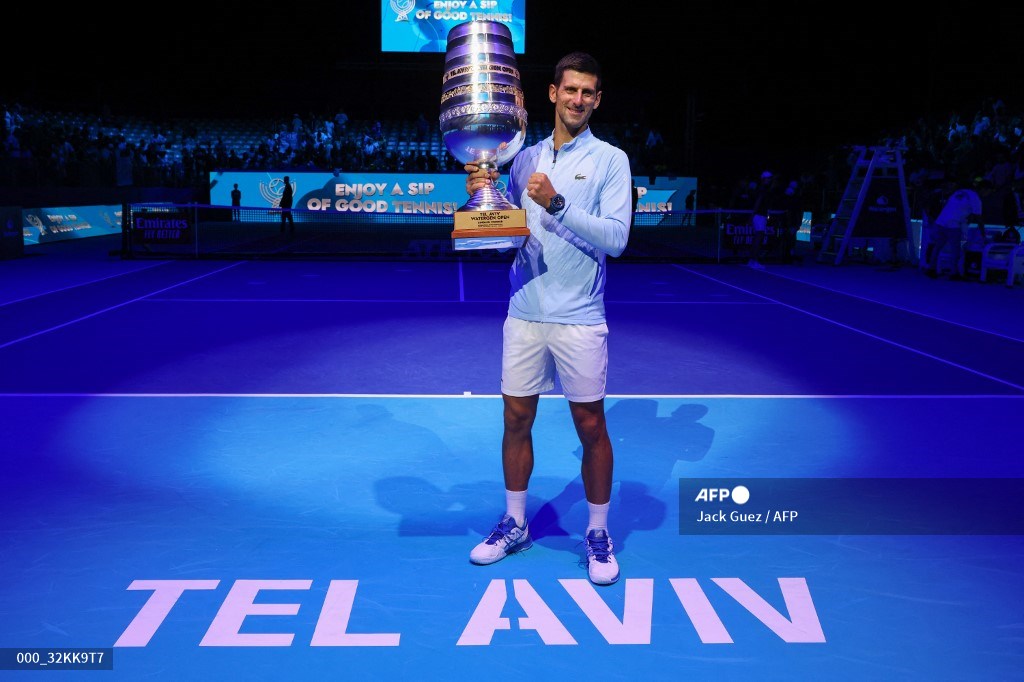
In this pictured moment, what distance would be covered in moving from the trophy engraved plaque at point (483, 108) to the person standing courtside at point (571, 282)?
0.11 m

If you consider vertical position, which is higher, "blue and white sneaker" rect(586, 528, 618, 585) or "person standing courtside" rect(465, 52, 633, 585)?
"person standing courtside" rect(465, 52, 633, 585)

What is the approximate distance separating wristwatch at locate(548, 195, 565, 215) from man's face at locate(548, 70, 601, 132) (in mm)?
374

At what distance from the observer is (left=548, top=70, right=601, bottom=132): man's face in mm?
3488

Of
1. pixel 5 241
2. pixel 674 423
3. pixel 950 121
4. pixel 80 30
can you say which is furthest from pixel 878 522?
pixel 80 30

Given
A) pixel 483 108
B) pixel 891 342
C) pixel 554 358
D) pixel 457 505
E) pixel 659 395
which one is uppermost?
pixel 483 108

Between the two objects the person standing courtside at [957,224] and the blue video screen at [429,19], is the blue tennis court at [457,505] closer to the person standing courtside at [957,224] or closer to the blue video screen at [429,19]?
the person standing courtside at [957,224]

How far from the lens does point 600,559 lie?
363 cm

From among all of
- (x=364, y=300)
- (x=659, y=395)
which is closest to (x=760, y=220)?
(x=364, y=300)

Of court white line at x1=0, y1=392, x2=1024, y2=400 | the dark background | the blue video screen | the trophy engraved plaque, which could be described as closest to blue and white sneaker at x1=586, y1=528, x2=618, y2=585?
the trophy engraved plaque

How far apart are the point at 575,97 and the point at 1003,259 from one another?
1429 cm

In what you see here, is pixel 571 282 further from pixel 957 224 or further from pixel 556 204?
pixel 957 224

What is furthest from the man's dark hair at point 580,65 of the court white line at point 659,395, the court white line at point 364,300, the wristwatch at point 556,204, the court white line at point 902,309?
the court white line at point 364,300

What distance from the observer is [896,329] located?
10.2 meters

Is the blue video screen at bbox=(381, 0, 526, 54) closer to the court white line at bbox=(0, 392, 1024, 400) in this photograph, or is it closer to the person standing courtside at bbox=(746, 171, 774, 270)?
the person standing courtside at bbox=(746, 171, 774, 270)
